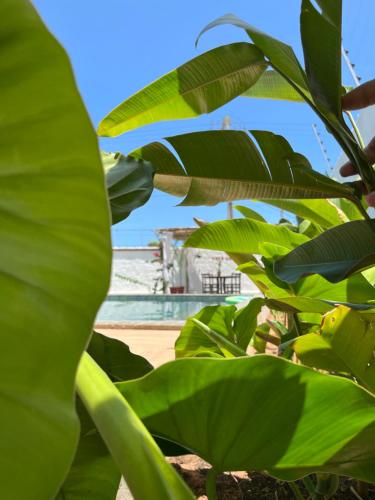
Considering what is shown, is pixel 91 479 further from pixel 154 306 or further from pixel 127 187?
pixel 154 306

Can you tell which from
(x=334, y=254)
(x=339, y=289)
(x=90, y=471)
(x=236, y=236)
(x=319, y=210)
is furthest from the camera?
(x=319, y=210)

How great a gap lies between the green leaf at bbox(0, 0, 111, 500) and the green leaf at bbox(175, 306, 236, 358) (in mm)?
888

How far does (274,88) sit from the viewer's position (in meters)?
1.04

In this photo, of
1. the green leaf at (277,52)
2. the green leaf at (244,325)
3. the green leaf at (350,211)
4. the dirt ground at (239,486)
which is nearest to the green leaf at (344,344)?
the green leaf at (244,325)

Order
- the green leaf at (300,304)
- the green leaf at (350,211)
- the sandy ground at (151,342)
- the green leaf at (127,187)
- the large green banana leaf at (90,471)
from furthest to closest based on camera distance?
the sandy ground at (151,342) → the green leaf at (350,211) → the green leaf at (300,304) → the green leaf at (127,187) → the large green banana leaf at (90,471)

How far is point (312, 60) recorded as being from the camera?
26.1 inches

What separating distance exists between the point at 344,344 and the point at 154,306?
381 inches

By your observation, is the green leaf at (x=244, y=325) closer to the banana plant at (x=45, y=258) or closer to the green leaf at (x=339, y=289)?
the green leaf at (x=339, y=289)

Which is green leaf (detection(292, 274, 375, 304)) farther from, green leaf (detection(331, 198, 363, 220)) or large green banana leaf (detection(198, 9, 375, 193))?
green leaf (detection(331, 198, 363, 220))

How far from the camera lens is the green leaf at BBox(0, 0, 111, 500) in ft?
0.57

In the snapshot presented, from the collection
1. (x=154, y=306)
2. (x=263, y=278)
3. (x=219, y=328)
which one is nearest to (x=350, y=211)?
(x=263, y=278)

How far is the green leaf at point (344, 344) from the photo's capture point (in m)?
0.61

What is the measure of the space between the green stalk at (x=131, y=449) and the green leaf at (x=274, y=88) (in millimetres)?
969

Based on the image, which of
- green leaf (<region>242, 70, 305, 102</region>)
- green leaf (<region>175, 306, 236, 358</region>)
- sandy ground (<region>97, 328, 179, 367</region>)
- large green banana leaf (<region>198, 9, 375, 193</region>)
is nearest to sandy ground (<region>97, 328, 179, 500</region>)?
sandy ground (<region>97, 328, 179, 367</region>)
